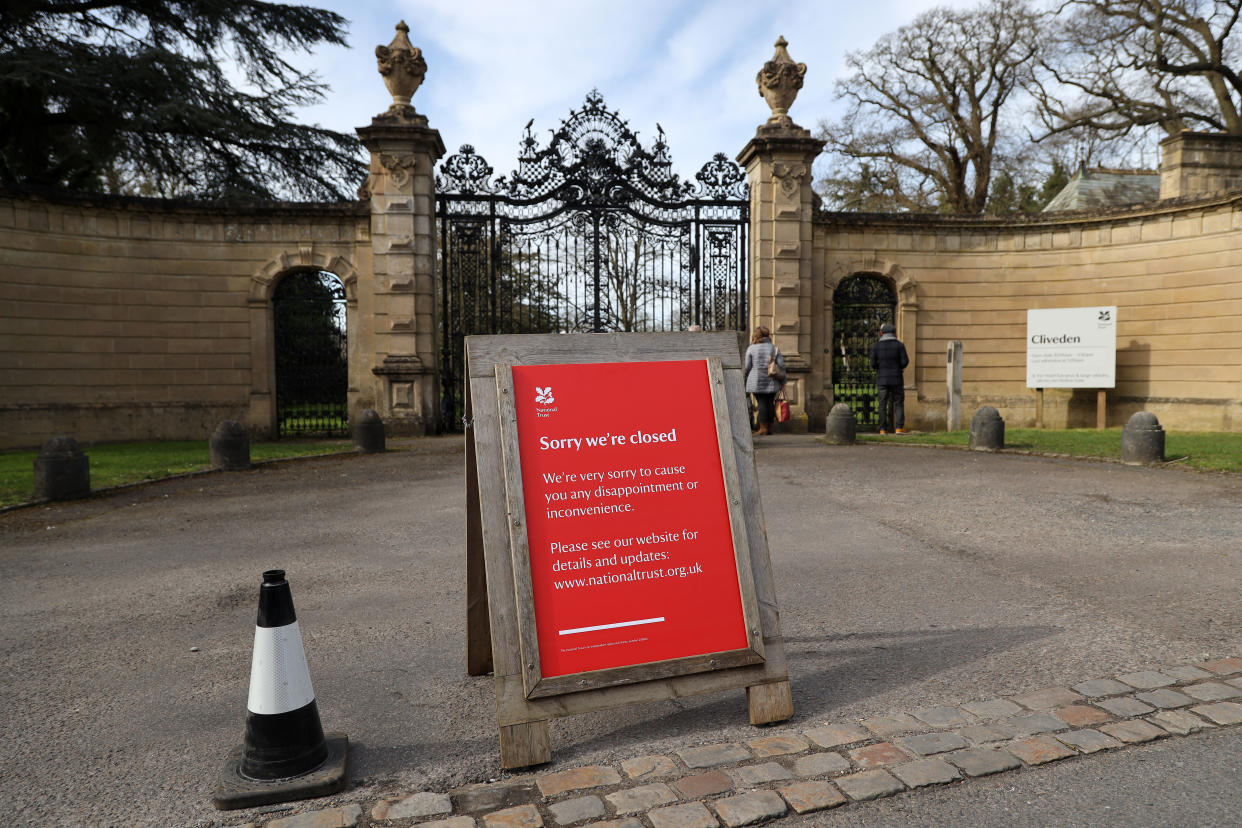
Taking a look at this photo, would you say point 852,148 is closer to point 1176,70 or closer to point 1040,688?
point 1176,70

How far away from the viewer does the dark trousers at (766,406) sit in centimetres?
1300

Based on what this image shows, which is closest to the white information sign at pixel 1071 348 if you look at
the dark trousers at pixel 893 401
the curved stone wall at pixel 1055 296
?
the curved stone wall at pixel 1055 296

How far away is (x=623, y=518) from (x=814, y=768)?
1080 mm

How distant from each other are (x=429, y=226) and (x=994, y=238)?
11525 mm

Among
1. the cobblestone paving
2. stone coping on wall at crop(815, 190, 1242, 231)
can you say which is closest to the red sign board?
the cobblestone paving

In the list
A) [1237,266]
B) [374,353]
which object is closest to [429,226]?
[374,353]

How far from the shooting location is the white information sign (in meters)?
15.2

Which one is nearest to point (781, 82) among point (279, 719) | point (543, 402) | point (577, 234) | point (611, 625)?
point (577, 234)

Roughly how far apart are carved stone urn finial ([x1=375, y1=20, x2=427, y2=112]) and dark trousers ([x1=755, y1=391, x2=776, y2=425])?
8.11 metres

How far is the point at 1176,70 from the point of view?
25438 mm

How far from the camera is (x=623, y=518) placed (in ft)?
9.80

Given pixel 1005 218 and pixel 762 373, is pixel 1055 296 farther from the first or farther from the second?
pixel 762 373

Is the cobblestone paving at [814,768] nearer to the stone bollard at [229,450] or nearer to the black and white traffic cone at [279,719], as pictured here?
the black and white traffic cone at [279,719]

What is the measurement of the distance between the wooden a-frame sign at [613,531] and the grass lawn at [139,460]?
24.5 ft
